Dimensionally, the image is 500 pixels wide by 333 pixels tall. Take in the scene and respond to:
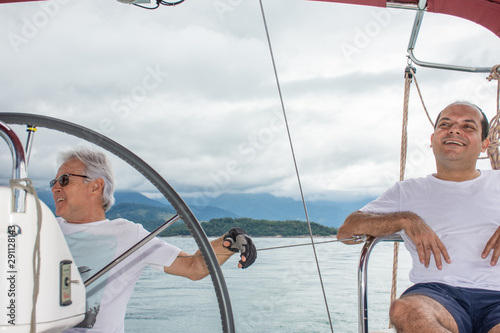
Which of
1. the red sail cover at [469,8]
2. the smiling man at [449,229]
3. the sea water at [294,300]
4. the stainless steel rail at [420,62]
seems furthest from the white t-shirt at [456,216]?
the sea water at [294,300]

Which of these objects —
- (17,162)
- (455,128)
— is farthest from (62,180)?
(455,128)

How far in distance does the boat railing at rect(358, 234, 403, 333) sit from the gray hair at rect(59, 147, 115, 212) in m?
0.79

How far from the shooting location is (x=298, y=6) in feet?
6.02

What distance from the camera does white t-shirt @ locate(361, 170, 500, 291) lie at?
141cm

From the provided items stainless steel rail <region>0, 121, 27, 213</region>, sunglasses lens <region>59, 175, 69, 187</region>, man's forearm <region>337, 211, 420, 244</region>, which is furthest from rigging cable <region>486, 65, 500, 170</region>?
stainless steel rail <region>0, 121, 27, 213</region>

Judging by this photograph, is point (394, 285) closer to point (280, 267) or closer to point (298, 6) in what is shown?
point (298, 6)

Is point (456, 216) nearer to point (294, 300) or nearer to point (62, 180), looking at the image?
point (62, 180)

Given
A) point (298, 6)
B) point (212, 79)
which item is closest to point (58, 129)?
point (298, 6)

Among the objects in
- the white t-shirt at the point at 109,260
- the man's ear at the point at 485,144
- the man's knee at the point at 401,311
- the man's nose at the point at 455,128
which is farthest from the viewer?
the man's ear at the point at 485,144

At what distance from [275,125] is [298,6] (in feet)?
2.43

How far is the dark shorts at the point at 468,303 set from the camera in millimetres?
1244

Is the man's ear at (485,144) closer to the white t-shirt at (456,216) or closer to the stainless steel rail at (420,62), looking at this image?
the white t-shirt at (456,216)

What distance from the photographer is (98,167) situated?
125 cm

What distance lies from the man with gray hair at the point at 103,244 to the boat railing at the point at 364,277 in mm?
535
